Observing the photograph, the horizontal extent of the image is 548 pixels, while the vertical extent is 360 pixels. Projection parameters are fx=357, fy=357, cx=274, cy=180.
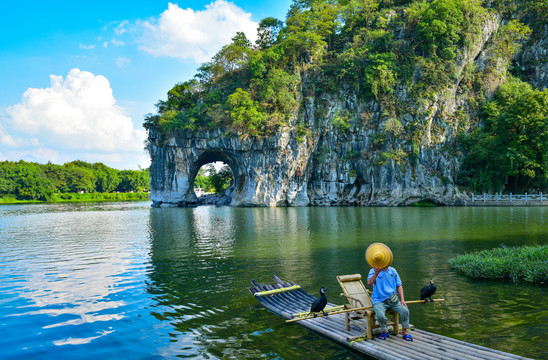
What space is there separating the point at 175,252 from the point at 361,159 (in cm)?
4158

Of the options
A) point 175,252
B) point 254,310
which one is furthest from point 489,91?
point 254,310

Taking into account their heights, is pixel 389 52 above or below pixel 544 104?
above

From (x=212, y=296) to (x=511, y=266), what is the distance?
9.56 metres

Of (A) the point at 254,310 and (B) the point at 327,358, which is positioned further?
(A) the point at 254,310

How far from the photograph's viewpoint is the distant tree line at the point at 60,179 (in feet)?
316

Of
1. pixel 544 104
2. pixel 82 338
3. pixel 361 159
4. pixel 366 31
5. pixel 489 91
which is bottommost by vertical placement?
pixel 82 338

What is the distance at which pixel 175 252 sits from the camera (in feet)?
59.2

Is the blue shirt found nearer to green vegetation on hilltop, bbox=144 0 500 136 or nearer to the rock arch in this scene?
green vegetation on hilltop, bbox=144 0 500 136

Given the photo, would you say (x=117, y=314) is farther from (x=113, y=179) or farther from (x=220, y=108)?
(x=113, y=179)

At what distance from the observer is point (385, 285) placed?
684 cm

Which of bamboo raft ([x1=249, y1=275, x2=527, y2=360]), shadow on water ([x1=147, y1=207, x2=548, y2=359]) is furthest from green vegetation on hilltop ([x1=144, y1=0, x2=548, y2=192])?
bamboo raft ([x1=249, y1=275, x2=527, y2=360])

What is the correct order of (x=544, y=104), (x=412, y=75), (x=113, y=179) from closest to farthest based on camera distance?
(x=544, y=104) → (x=412, y=75) → (x=113, y=179)

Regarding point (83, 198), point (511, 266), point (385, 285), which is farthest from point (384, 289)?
point (83, 198)

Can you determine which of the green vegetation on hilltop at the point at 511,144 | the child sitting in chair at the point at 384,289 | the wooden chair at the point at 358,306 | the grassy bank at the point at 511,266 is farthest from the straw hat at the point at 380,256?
the green vegetation on hilltop at the point at 511,144
